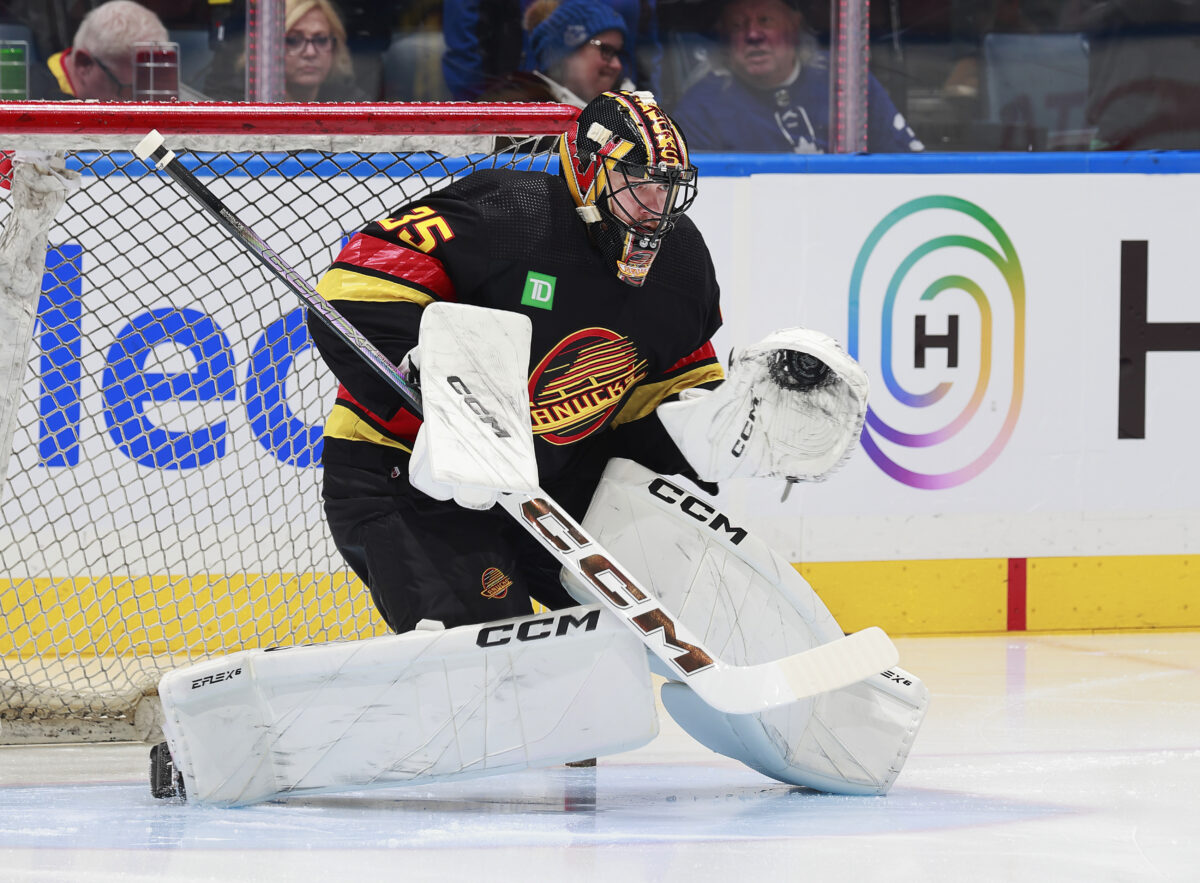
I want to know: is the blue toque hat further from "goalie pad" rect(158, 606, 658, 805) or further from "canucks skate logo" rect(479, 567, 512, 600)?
"goalie pad" rect(158, 606, 658, 805)

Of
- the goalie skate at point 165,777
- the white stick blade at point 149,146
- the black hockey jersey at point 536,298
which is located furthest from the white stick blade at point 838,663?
the white stick blade at point 149,146

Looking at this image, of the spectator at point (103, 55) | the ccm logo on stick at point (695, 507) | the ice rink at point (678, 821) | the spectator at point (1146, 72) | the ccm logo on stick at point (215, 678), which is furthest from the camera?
the spectator at point (1146, 72)

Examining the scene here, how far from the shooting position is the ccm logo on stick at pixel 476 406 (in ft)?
5.88

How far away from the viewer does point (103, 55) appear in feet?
11.1

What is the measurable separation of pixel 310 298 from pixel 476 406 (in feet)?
0.95

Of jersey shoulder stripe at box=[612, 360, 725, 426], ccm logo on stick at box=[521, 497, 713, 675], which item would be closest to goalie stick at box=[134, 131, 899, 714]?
ccm logo on stick at box=[521, 497, 713, 675]

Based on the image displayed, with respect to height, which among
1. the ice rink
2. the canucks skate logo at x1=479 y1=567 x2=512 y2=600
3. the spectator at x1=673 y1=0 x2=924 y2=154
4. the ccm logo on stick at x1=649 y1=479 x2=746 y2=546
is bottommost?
the ice rink

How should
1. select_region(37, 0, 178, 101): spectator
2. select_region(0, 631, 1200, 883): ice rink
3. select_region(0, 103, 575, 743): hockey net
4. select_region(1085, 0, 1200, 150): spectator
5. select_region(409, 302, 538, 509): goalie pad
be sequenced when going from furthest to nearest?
select_region(1085, 0, 1200, 150): spectator → select_region(37, 0, 178, 101): spectator → select_region(0, 103, 575, 743): hockey net → select_region(409, 302, 538, 509): goalie pad → select_region(0, 631, 1200, 883): ice rink

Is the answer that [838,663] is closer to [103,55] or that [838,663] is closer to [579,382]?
[579,382]

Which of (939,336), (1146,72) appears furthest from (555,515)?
(1146,72)

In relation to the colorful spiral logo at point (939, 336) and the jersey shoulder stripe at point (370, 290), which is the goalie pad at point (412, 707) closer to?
the jersey shoulder stripe at point (370, 290)

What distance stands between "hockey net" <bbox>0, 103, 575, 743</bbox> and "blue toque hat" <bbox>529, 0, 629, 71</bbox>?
647mm

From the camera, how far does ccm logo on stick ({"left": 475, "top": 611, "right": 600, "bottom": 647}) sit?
1.82 meters

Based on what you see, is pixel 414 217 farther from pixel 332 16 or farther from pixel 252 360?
pixel 332 16
